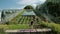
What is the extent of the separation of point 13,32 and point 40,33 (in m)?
0.75

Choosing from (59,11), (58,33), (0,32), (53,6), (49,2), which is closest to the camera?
(58,33)

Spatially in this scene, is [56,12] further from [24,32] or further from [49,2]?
[24,32]

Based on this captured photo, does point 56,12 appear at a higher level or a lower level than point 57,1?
lower

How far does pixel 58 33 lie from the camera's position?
149 inches

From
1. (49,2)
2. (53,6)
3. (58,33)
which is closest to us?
(58,33)

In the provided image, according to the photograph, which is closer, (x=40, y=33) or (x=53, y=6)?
(x=40, y=33)

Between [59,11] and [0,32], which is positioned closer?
[0,32]

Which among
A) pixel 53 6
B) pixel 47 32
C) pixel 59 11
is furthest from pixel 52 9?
pixel 47 32

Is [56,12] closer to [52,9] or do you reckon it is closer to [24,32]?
[52,9]

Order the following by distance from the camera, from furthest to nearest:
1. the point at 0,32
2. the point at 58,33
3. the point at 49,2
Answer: the point at 49,2 < the point at 0,32 < the point at 58,33

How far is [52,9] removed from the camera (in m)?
18.4

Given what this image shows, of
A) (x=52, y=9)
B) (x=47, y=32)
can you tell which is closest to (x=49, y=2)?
(x=52, y=9)

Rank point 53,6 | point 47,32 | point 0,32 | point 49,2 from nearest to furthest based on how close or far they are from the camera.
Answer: point 0,32, point 47,32, point 53,6, point 49,2

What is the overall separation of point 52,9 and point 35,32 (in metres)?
14.1
